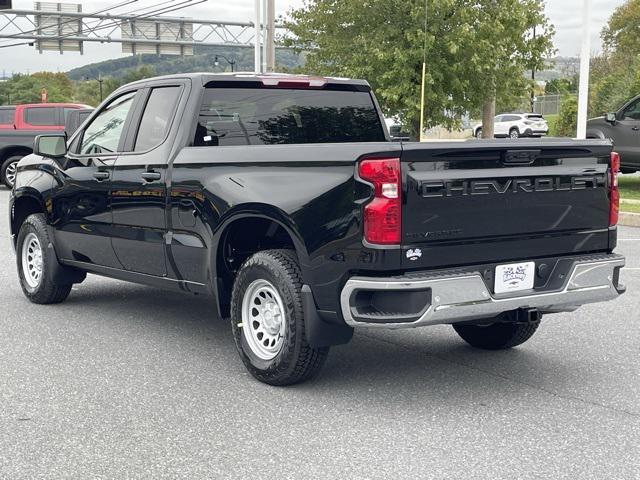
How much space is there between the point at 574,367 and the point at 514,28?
18.5 m

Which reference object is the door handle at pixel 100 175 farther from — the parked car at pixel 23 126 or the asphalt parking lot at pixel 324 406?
the parked car at pixel 23 126

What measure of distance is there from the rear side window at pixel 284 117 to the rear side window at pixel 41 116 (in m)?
16.5

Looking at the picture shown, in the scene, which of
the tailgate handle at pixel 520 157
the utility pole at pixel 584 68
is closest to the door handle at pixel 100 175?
the tailgate handle at pixel 520 157

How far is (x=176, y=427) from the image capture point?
4688 mm

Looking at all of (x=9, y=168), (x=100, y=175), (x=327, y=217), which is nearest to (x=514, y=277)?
(x=327, y=217)

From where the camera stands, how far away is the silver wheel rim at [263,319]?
5.45m

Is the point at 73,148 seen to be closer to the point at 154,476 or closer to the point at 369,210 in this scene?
the point at 369,210

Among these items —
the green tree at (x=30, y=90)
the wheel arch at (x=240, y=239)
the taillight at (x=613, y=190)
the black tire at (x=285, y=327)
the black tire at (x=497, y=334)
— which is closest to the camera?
the black tire at (x=285, y=327)

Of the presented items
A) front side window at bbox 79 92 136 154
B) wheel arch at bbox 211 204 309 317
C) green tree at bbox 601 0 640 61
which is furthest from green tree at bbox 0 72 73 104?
wheel arch at bbox 211 204 309 317

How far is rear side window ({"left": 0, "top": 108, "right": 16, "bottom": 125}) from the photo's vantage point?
2203cm

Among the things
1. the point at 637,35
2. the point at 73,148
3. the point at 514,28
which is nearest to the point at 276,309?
the point at 73,148

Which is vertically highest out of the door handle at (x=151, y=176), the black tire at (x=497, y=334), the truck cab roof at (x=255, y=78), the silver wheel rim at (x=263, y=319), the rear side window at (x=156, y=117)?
the truck cab roof at (x=255, y=78)

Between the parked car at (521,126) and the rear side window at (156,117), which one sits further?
the parked car at (521,126)

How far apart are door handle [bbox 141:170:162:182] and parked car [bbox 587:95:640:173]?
13.2m
